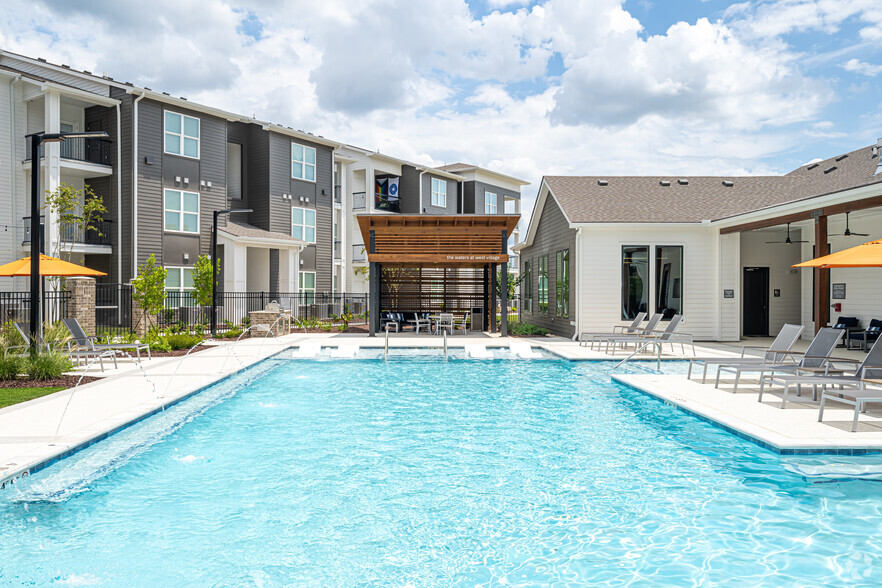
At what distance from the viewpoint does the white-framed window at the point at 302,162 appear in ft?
92.4

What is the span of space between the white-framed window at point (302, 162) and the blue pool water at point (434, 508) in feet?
71.0

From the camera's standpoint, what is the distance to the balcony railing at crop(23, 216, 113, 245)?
20.5 m

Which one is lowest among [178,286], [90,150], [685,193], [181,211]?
[178,286]

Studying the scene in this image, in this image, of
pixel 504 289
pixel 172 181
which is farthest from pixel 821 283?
pixel 172 181

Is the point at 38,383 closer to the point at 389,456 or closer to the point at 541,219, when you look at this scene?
the point at 389,456

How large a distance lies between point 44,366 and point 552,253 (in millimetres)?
15271

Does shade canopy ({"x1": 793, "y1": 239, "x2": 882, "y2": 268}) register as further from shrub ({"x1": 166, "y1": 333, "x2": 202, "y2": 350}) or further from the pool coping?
shrub ({"x1": 166, "y1": 333, "x2": 202, "y2": 350})

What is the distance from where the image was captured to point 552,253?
2072 cm

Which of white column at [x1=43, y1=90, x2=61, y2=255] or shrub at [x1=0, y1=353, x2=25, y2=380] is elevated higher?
white column at [x1=43, y1=90, x2=61, y2=255]

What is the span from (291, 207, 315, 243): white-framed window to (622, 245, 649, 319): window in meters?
16.4

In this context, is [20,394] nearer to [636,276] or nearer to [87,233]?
[636,276]

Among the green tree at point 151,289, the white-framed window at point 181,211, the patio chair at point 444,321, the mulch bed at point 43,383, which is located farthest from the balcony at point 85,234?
the patio chair at point 444,321

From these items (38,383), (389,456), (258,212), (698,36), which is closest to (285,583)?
(389,456)

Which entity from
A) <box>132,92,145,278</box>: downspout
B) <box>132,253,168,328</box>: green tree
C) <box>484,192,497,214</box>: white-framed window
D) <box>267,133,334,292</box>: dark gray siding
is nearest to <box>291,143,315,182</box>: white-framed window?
<box>267,133,334,292</box>: dark gray siding
